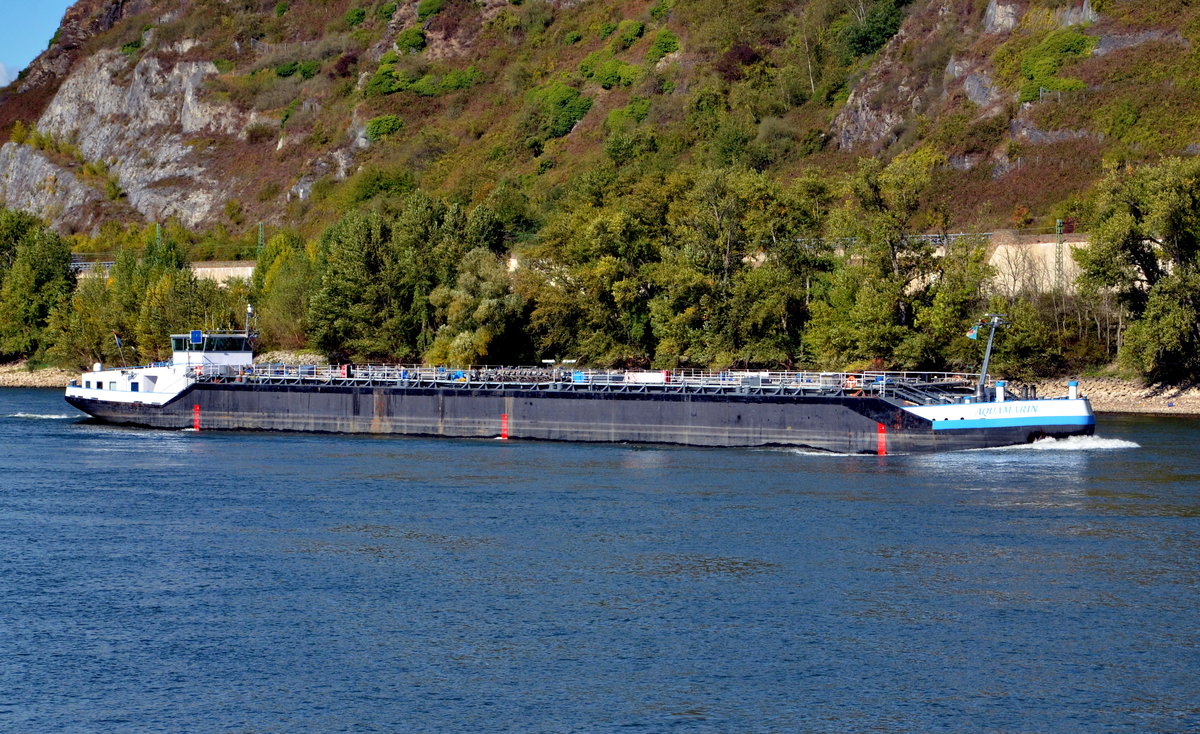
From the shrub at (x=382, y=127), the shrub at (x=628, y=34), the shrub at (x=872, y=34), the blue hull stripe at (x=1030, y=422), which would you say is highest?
the shrub at (x=628, y=34)

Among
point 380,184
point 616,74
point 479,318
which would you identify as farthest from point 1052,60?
point 380,184

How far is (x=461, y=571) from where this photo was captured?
4003 centimetres

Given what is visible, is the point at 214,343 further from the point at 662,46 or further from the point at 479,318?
the point at 662,46

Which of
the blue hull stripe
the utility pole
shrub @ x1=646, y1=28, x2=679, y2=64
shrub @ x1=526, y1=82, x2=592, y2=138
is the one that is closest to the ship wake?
the blue hull stripe

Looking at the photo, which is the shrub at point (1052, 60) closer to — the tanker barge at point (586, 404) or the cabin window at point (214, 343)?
the tanker barge at point (586, 404)

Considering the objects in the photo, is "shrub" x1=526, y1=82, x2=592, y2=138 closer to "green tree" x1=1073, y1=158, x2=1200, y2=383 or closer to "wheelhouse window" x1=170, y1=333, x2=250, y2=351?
"wheelhouse window" x1=170, y1=333, x2=250, y2=351

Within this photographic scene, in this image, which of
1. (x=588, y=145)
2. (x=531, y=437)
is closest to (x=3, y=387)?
(x=588, y=145)

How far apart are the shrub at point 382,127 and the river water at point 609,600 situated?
13510 cm

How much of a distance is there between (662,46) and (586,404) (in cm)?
10999

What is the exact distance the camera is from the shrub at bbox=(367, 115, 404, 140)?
19050 cm

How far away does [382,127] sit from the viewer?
190875 millimetres

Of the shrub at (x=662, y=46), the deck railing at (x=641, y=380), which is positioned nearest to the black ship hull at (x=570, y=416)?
the deck railing at (x=641, y=380)

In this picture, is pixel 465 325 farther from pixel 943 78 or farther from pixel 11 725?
pixel 11 725

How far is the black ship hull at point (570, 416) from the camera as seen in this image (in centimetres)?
6738
